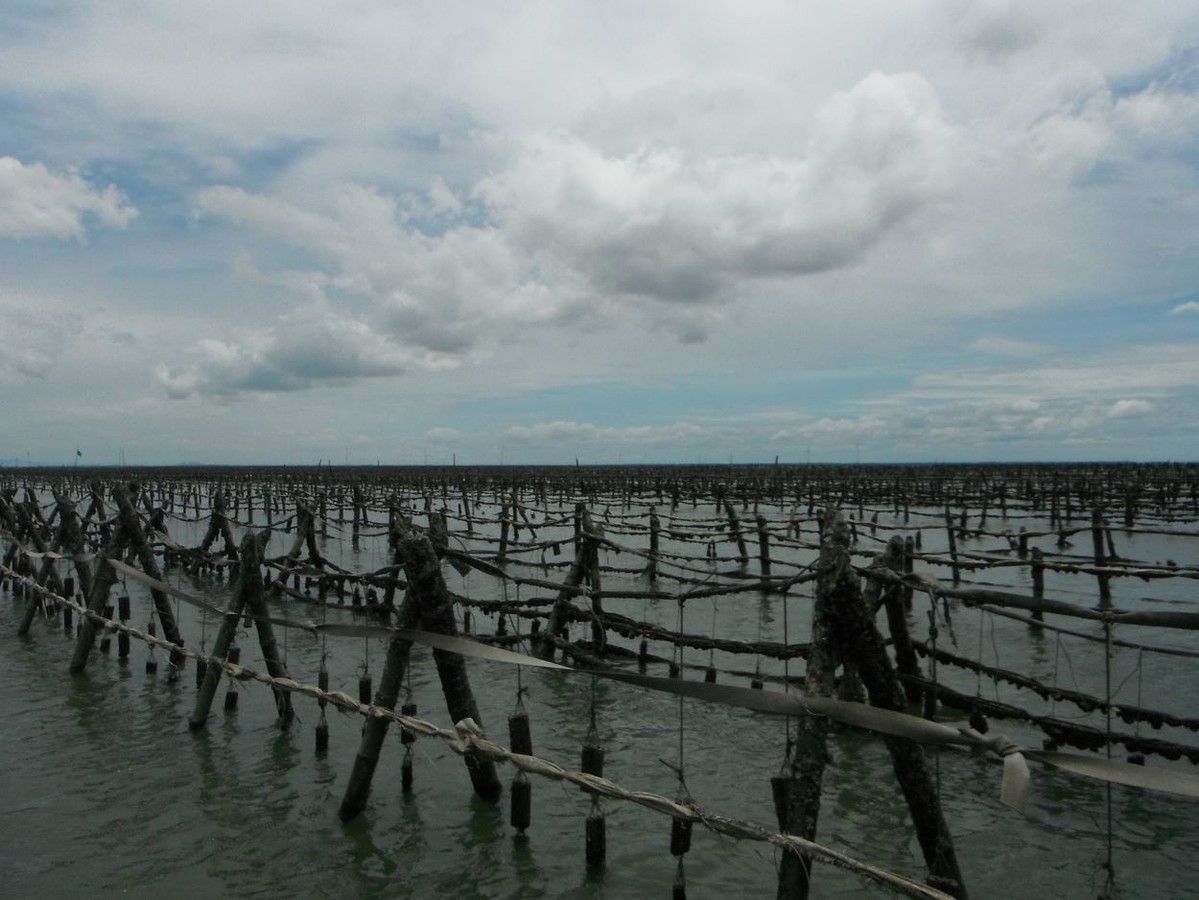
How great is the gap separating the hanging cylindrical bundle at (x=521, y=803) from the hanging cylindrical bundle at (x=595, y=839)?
0.55m

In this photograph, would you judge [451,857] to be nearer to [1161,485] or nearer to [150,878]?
[150,878]

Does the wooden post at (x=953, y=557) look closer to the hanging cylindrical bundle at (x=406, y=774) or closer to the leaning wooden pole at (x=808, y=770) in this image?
the leaning wooden pole at (x=808, y=770)

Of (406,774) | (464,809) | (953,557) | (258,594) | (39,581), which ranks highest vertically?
(953,557)

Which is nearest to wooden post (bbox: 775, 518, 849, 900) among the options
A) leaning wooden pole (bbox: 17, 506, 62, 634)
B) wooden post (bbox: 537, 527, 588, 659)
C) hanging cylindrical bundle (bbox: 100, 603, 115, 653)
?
wooden post (bbox: 537, 527, 588, 659)

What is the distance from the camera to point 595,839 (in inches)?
222

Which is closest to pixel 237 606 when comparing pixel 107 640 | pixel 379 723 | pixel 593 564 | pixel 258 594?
pixel 258 594

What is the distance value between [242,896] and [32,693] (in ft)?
22.1

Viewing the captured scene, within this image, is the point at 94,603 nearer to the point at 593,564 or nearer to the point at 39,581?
the point at 39,581

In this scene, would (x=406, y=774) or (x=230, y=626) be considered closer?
(x=406, y=774)

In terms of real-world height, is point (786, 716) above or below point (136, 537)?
below

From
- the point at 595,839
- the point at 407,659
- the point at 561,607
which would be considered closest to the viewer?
the point at 595,839

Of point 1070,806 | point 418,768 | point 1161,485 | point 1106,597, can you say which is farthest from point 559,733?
point 1161,485

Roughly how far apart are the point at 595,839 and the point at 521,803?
0.64m

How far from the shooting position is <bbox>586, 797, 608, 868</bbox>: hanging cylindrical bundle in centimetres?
556
